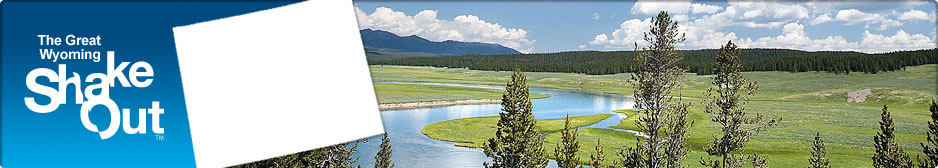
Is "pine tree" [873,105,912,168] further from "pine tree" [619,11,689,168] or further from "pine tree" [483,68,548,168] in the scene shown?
"pine tree" [483,68,548,168]

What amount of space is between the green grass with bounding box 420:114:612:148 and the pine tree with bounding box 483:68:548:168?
1671 cm

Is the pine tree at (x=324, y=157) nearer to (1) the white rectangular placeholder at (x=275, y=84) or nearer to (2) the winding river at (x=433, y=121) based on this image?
(2) the winding river at (x=433, y=121)

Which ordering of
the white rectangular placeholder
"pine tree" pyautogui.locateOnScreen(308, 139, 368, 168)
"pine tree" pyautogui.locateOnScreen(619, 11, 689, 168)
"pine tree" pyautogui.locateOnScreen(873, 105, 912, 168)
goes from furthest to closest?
1. "pine tree" pyautogui.locateOnScreen(873, 105, 912, 168)
2. "pine tree" pyautogui.locateOnScreen(619, 11, 689, 168)
3. "pine tree" pyautogui.locateOnScreen(308, 139, 368, 168)
4. the white rectangular placeholder

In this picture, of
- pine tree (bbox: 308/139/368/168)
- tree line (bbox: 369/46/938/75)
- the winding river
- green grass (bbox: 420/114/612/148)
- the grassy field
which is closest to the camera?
pine tree (bbox: 308/139/368/168)

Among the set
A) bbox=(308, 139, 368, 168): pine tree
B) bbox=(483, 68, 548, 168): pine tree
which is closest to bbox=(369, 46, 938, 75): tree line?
bbox=(483, 68, 548, 168): pine tree

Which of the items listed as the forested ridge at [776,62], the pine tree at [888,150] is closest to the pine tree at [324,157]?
the pine tree at [888,150]

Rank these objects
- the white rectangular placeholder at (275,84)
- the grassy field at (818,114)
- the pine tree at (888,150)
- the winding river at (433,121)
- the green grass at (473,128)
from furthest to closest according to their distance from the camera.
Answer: the green grass at (473,128) < the grassy field at (818,114) < the winding river at (433,121) < the pine tree at (888,150) < the white rectangular placeholder at (275,84)

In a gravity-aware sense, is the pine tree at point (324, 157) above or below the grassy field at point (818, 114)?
above

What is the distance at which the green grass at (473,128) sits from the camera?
108 feet

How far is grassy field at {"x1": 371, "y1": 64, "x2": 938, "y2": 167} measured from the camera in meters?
29.2

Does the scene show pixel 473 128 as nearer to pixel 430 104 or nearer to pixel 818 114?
pixel 430 104

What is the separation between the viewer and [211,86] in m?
1.89

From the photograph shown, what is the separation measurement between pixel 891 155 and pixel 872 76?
72.6m

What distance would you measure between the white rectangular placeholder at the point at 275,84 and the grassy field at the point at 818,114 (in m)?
0.39
